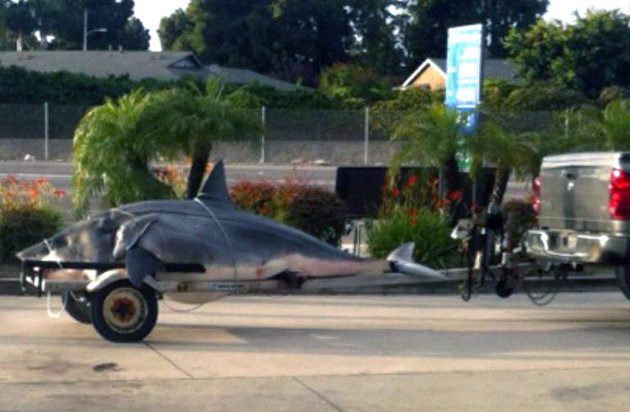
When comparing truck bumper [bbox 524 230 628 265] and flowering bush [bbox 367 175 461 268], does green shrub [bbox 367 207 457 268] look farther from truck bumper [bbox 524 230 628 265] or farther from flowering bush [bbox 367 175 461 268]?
truck bumper [bbox 524 230 628 265]

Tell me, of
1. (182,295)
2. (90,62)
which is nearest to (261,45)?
(90,62)

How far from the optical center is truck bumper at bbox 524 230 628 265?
11281 millimetres

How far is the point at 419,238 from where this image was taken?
1495cm

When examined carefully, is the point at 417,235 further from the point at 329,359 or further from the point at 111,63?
the point at 111,63

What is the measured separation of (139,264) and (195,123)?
4507 millimetres

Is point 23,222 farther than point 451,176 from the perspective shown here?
No

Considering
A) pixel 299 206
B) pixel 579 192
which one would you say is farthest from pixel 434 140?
pixel 579 192

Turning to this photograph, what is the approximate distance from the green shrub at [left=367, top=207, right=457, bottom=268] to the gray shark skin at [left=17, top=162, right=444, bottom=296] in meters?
3.41

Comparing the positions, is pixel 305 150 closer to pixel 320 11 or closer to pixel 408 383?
pixel 408 383

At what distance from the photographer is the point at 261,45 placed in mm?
70000

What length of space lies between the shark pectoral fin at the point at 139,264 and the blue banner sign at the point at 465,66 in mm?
8264

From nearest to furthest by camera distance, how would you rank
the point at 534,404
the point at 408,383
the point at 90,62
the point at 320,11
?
the point at 534,404 → the point at 408,383 → the point at 90,62 → the point at 320,11

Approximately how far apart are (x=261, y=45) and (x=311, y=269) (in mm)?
59371

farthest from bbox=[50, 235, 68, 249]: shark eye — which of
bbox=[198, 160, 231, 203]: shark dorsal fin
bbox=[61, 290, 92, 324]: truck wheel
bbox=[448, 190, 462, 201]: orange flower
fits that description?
bbox=[448, 190, 462, 201]: orange flower
